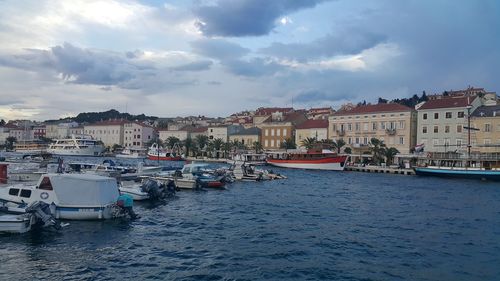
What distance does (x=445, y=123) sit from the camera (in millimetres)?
73375

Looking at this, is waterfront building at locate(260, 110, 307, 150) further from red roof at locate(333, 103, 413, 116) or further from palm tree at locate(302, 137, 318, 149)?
red roof at locate(333, 103, 413, 116)

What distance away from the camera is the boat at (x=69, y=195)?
21938 mm

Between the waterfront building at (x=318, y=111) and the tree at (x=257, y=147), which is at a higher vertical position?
the waterfront building at (x=318, y=111)

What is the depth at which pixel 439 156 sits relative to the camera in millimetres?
65000

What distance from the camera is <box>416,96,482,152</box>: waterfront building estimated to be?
71375 mm

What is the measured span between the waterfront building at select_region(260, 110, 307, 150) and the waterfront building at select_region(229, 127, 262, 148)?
319 cm

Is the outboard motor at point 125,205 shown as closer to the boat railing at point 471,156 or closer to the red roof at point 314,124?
the boat railing at point 471,156

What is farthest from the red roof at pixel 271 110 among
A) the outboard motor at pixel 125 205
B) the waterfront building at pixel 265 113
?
the outboard motor at pixel 125 205

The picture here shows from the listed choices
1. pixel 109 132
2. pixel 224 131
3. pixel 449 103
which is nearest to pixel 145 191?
pixel 449 103

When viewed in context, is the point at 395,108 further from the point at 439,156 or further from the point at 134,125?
the point at 134,125

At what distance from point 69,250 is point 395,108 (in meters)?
72.5

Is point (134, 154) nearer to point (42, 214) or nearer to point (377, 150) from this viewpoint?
point (377, 150)

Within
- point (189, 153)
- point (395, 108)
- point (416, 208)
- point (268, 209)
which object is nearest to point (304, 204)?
point (268, 209)

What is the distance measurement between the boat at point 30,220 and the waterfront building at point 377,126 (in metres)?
68.4
